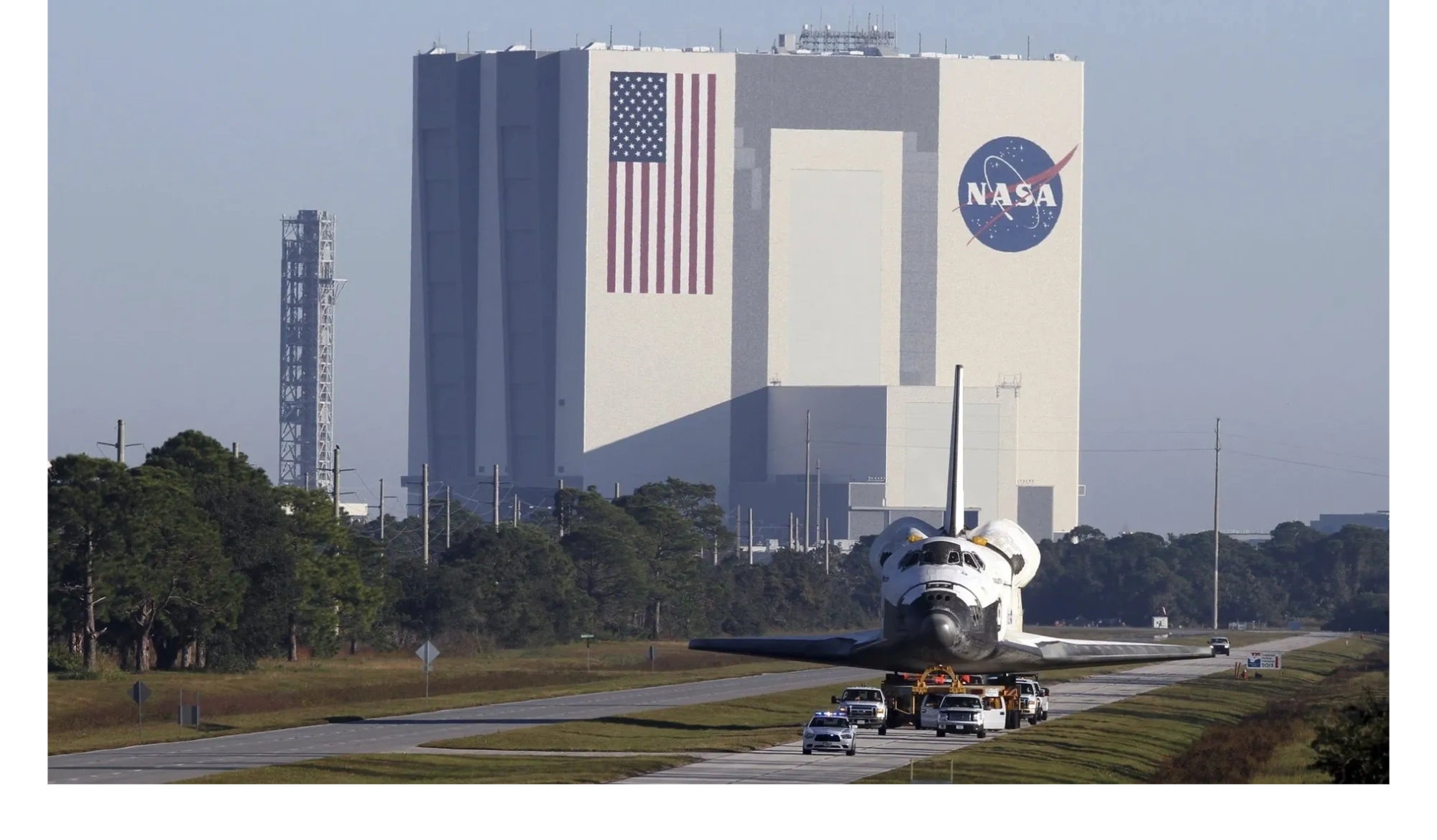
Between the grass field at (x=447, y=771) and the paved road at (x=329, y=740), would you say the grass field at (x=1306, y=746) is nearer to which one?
the grass field at (x=447, y=771)

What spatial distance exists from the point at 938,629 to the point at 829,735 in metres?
3.59

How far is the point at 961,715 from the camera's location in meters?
52.6

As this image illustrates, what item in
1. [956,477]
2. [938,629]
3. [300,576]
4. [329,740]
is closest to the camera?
[938,629]

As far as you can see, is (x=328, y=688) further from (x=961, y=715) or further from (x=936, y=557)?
(x=936, y=557)

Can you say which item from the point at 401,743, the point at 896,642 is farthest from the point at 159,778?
the point at 896,642

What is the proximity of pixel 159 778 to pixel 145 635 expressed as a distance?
38.4 meters

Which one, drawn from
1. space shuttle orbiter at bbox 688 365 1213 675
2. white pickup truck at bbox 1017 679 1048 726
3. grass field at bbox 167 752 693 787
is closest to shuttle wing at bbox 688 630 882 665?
space shuttle orbiter at bbox 688 365 1213 675

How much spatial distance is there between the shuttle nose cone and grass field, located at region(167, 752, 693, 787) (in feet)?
21.3

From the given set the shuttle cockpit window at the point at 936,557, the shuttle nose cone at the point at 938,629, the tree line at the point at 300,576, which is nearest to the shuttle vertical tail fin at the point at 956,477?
the shuttle cockpit window at the point at 936,557

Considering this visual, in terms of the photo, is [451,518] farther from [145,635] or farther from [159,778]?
[159,778]

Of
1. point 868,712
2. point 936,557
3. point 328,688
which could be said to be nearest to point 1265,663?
point 328,688

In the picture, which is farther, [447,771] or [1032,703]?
[1032,703]

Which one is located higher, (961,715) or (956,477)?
(956,477)
